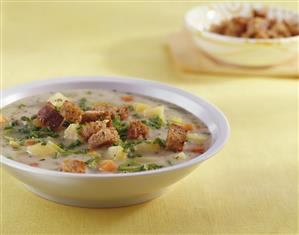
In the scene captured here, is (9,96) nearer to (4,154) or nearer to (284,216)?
(4,154)

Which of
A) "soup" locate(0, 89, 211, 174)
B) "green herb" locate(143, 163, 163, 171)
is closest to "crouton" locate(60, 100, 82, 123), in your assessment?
"soup" locate(0, 89, 211, 174)

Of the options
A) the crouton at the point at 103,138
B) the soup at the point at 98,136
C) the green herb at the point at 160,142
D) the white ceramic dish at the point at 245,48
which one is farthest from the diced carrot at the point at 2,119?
the white ceramic dish at the point at 245,48

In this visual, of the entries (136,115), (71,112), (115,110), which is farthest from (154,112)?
(71,112)

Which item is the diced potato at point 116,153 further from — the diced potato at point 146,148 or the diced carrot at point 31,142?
the diced carrot at point 31,142

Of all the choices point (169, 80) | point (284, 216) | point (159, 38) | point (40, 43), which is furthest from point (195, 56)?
point (284, 216)

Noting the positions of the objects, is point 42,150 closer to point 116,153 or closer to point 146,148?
point 116,153

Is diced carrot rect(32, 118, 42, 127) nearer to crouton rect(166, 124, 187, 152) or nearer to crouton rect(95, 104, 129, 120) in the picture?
crouton rect(95, 104, 129, 120)
